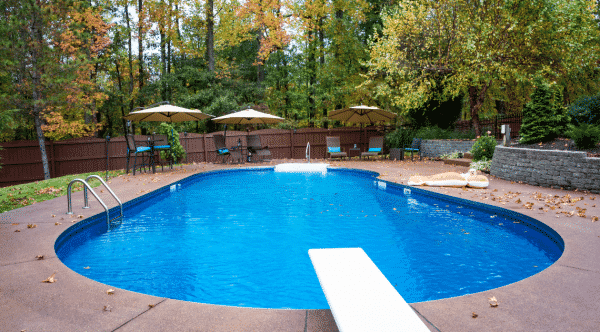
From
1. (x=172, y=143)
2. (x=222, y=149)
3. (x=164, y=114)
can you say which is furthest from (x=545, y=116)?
(x=172, y=143)

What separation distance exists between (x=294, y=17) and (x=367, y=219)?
16.5m

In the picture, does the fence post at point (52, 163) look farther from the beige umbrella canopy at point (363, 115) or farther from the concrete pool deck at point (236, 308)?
the concrete pool deck at point (236, 308)

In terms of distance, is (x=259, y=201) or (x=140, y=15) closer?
(x=259, y=201)

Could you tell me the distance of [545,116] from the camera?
30.0 feet

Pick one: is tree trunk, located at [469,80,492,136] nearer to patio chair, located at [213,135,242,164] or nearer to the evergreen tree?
the evergreen tree

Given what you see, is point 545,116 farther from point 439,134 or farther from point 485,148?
point 439,134

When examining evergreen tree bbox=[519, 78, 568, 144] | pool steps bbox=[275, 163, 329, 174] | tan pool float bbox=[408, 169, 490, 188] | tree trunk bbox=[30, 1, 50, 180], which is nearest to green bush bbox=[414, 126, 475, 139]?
evergreen tree bbox=[519, 78, 568, 144]

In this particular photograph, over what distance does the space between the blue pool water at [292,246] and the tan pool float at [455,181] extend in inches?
19.7

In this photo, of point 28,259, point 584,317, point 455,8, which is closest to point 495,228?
point 584,317

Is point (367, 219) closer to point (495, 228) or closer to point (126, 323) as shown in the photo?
point (495, 228)

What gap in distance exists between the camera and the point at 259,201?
748 cm

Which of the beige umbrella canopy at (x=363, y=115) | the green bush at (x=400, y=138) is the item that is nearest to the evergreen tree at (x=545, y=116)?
the beige umbrella canopy at (x=363, y=115)

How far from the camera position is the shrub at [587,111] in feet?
29.8

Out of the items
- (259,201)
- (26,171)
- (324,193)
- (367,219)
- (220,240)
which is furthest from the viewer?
(26,171)
